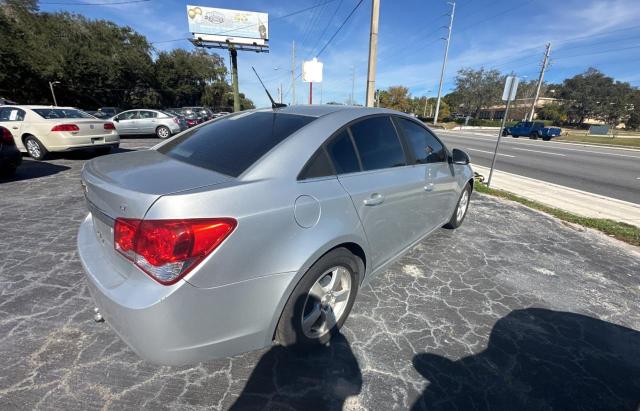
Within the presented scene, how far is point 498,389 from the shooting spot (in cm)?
196

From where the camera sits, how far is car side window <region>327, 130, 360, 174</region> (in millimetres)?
2102

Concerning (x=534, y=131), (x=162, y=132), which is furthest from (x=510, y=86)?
(x=534, y=131)

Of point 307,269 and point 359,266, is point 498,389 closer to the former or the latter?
point 359,266

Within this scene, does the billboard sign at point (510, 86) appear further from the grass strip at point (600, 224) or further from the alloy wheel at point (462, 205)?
the alloy wheel at point (462, 205)

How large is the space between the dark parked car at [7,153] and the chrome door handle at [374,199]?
7.34 meters

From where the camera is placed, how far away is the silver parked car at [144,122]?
14227 mm

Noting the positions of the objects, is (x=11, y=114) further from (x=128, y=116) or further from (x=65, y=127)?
(x=128, y=116)

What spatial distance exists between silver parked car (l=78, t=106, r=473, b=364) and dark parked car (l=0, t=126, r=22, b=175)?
5.76m

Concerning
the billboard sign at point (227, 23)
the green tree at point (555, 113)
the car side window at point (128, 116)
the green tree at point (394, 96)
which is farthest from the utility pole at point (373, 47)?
the green tree at point (555, 113)

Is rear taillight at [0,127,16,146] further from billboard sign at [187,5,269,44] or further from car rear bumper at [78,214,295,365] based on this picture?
billboard sign at [187,5,269,44]

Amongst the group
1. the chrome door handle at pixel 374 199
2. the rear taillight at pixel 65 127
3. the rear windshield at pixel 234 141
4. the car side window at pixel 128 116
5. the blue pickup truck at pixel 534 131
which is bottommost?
the blue pickup truck at pixel 534 131

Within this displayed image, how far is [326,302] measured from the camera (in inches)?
86.5

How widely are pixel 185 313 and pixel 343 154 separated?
4.62 feet

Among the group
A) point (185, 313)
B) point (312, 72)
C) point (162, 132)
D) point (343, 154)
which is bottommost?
point (162, 132)
